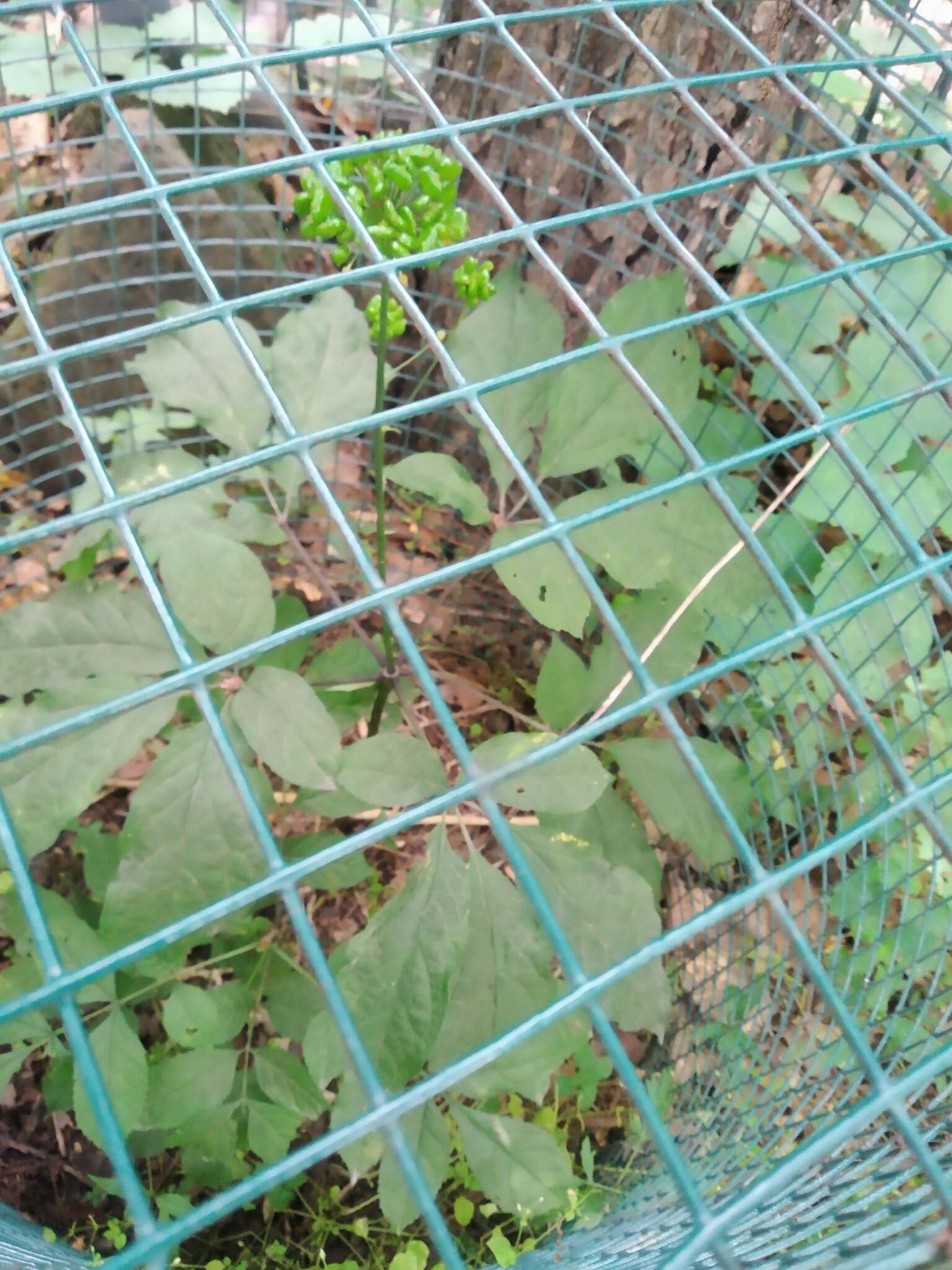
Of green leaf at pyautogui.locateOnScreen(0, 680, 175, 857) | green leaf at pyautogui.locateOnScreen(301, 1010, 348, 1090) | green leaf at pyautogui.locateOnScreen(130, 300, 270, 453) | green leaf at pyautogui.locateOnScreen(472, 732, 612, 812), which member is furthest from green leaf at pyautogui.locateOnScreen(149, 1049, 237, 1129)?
Result: green leaf at pyautogui.locateOnScreen(130, 300, 270, 453)

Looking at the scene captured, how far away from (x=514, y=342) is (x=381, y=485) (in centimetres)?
20

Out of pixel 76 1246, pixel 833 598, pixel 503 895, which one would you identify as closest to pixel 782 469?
pixel 833 598

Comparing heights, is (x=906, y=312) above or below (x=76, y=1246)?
above

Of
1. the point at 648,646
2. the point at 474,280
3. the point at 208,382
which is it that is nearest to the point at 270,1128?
the point at 648,646

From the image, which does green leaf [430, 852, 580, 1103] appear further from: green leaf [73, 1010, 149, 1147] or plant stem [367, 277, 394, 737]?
green leaf [73, 1010, 149, 1147]

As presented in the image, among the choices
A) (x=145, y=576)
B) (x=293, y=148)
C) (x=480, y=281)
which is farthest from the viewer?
(x=293, y=148)

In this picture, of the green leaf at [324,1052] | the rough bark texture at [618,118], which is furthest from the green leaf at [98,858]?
the rough bark texture at [618,118]

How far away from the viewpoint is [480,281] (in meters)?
0.86

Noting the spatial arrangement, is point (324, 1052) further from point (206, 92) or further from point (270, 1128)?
point (206, 92)

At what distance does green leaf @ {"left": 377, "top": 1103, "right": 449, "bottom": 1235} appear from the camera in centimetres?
82

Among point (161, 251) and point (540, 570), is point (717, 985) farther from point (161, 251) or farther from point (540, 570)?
point (161, 251)

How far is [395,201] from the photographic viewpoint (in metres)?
0.72

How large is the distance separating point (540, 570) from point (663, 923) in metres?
0.86

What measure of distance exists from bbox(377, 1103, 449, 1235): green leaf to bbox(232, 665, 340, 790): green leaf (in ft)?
1.31
